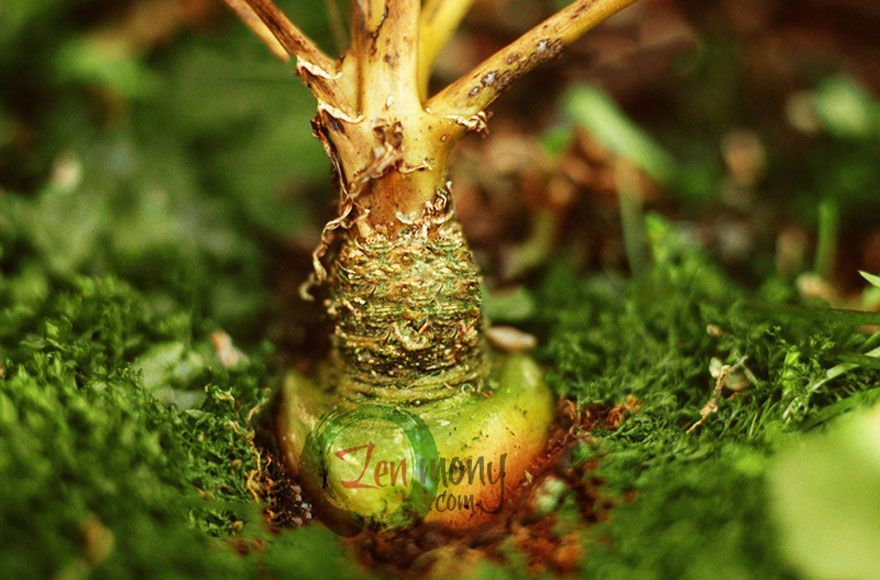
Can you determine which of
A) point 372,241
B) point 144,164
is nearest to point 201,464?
point 372,241

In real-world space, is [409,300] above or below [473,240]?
above

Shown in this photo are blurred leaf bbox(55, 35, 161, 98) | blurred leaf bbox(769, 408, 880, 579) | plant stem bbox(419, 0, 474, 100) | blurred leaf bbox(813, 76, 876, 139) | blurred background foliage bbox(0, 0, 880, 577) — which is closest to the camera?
blurred leaf bbox(769, 408, 880, 579)

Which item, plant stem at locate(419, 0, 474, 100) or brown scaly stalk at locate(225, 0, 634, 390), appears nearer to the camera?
brown scaly stalk at locate(225, 0, 634, 390)

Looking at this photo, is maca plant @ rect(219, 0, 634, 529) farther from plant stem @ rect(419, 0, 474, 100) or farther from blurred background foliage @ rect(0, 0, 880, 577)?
blurred background foliage @ rect(0, 0, 880, 577)

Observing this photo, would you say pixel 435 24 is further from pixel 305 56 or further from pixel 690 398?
pixel 690 398

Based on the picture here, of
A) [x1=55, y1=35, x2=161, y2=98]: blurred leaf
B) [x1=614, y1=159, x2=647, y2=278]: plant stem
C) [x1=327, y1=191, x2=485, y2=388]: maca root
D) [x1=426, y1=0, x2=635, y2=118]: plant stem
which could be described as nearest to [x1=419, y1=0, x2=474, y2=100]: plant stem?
[x1=426, y1=0, x2=635, y2=118]: plant stem

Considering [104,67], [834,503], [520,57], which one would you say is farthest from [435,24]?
[104,67]
